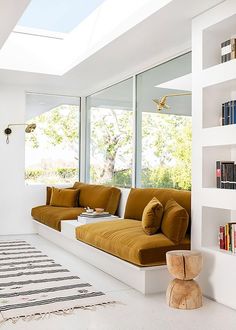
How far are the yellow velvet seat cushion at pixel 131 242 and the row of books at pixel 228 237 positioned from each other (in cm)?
36

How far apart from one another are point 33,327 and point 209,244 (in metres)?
1.66

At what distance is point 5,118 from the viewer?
6914 mm

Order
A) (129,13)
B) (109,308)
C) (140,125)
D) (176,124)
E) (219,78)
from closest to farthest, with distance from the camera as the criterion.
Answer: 1. (109,308)
2. (219,78)
3. (129,13)
4. (176,124)
5. (140,125)

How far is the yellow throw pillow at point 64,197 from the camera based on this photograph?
257 inches

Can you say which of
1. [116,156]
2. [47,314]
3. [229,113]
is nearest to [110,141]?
[116,156]

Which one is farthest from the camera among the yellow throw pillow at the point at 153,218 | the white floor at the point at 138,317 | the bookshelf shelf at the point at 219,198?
the yellow throw pillow at the point at 153,218

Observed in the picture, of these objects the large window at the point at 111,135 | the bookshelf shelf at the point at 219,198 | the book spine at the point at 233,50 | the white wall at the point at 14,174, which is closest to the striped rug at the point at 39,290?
the bookshelf shelf at the point at 219,198

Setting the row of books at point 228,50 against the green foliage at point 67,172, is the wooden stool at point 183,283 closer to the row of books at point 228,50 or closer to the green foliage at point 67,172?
the row of books at point 228,50

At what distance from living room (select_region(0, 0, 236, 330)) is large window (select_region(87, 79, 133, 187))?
31 millimetres

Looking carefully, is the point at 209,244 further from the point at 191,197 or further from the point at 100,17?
the point at 100,17

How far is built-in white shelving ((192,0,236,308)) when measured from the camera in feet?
11.2

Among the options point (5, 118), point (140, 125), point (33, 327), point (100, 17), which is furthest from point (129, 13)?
point (5, 118)

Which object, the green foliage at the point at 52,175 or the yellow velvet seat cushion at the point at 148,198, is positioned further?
the green foliage at the point at 52,175

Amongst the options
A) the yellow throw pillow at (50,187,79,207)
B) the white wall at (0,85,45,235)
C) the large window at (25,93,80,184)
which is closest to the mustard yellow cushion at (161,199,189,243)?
the yellow throw pillow at (50,187,79,207)
